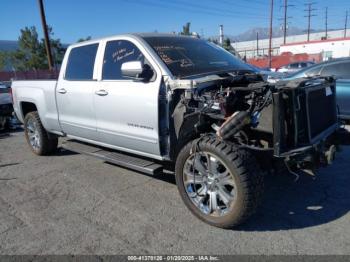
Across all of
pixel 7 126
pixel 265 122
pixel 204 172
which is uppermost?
pixel 265 122

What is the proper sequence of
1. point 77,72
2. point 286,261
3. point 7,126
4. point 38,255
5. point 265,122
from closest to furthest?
point 286,261, point 38,255, point 265,122, point 77,72, point 7,126

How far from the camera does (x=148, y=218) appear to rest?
390 centimetres

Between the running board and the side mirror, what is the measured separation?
106 cm

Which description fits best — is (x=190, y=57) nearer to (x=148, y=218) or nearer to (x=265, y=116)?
(x=265, y=116)

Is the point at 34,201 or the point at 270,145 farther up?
the point at 270,145

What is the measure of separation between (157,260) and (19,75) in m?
38.6

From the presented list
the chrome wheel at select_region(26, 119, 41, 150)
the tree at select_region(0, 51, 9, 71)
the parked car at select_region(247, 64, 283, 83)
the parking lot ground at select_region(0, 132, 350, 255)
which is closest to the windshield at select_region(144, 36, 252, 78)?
the parked car at select_region(247, 64, 283, 83)

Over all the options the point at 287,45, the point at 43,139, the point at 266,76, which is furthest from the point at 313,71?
the point at 287,45

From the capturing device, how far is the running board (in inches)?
166

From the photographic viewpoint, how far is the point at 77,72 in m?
5.41

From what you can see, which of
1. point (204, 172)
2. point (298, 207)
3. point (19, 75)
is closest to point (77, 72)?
point (204, 172)

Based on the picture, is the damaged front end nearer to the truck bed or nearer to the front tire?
the front tire

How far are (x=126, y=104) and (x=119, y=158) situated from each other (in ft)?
2.60

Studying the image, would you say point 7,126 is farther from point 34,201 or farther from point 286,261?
point 286,261
